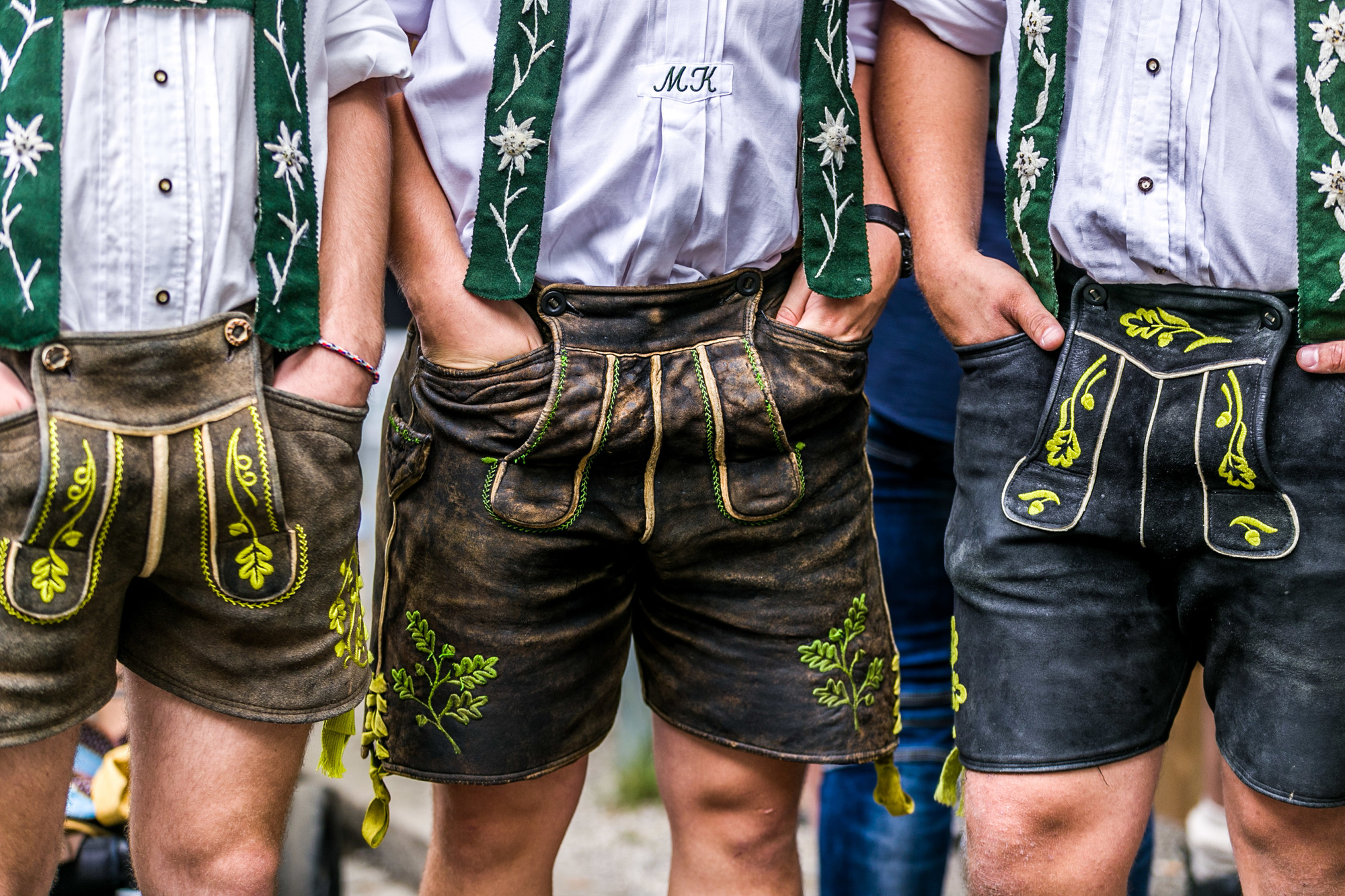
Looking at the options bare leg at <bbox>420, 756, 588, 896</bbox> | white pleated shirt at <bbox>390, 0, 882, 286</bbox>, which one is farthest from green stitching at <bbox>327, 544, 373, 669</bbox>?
white pleated shirt at <bbox>390, 0, 882, 286</bbox>

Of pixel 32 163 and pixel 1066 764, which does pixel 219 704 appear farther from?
pixel 1066 764

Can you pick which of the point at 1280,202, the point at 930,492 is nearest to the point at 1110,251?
the point at 1280,202

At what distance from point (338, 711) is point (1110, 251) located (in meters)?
1.16

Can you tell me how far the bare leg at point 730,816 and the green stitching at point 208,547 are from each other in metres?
0.70

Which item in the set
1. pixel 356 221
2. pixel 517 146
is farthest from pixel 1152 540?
pixel 356 221

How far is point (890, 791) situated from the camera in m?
2.17

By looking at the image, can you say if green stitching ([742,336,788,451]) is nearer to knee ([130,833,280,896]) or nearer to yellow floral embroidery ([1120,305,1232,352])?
yellow floral embroidery ([1120,305,1232,352])

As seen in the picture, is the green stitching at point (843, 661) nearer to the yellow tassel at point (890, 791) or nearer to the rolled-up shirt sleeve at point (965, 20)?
the yellow tassel at point (890, 791)

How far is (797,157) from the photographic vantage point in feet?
6.40

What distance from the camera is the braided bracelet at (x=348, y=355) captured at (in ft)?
5.56

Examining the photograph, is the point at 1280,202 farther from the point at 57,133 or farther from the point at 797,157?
the point at 57,133

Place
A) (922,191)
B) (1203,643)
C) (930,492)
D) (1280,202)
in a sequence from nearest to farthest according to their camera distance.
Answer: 1. (1280,202)
2. (1203,643)
3. (922,191)
4. (930,492)

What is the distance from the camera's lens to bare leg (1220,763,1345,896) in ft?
5.92

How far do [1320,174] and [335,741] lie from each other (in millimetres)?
1472
